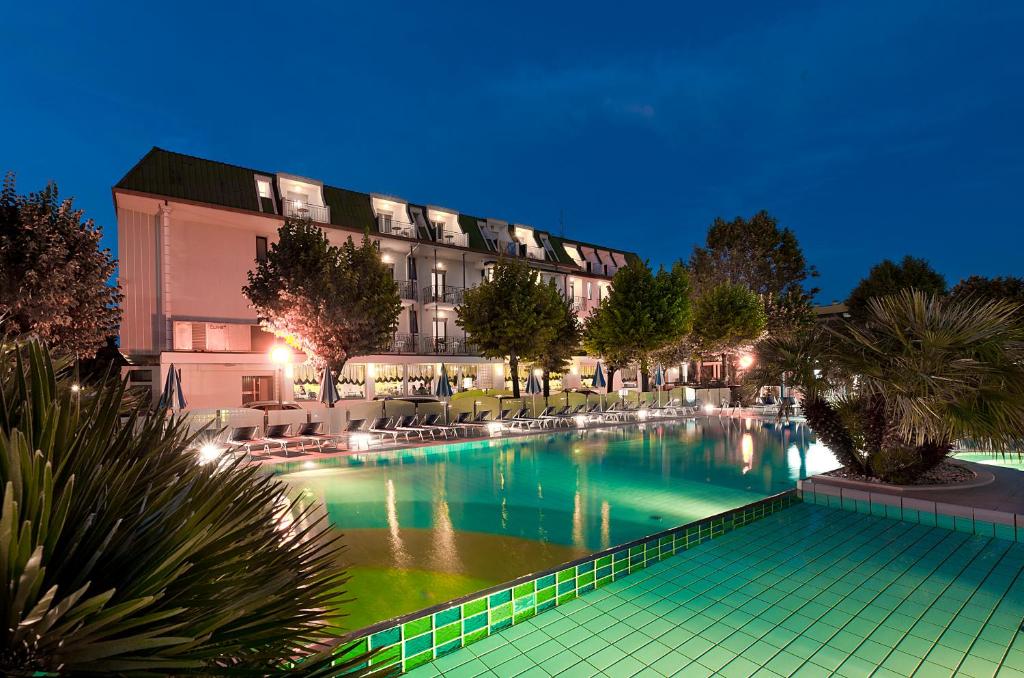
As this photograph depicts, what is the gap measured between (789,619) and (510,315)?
64.8 ft

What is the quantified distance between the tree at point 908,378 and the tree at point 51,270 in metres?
14.9

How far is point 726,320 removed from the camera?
99.0 feet

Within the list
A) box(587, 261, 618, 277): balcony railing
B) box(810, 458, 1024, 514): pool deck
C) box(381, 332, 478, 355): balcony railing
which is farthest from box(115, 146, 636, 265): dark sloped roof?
box(810, 458, 1024, 514): pool deck

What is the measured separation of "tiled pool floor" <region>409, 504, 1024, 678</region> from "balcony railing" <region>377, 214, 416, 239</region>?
81.6 feet

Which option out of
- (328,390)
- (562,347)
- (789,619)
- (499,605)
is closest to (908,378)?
(789,619)

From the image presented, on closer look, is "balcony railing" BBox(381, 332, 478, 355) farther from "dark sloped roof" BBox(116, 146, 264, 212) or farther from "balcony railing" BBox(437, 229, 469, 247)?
"dark sloped roof" BBox(116, 146, 264, 212)

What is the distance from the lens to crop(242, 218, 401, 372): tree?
→ 740 inches

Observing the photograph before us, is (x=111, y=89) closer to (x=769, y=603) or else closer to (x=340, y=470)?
(x=340, y=470)

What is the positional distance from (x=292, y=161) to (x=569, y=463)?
622ft

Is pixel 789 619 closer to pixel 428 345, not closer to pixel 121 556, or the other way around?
pixel 121 556

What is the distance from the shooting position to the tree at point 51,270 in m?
11.7

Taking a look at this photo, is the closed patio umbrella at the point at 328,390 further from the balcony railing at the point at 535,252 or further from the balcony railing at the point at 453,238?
the balcony railing at the point at 535,252

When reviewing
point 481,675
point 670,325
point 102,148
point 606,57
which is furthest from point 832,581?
point 102,148

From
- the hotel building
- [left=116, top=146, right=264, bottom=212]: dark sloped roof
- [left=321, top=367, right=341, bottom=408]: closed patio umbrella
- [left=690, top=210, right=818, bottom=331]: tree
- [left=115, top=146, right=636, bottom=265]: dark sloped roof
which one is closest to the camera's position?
[left=321, top=367, right=341, bottom=408]: closed patio umbrella
